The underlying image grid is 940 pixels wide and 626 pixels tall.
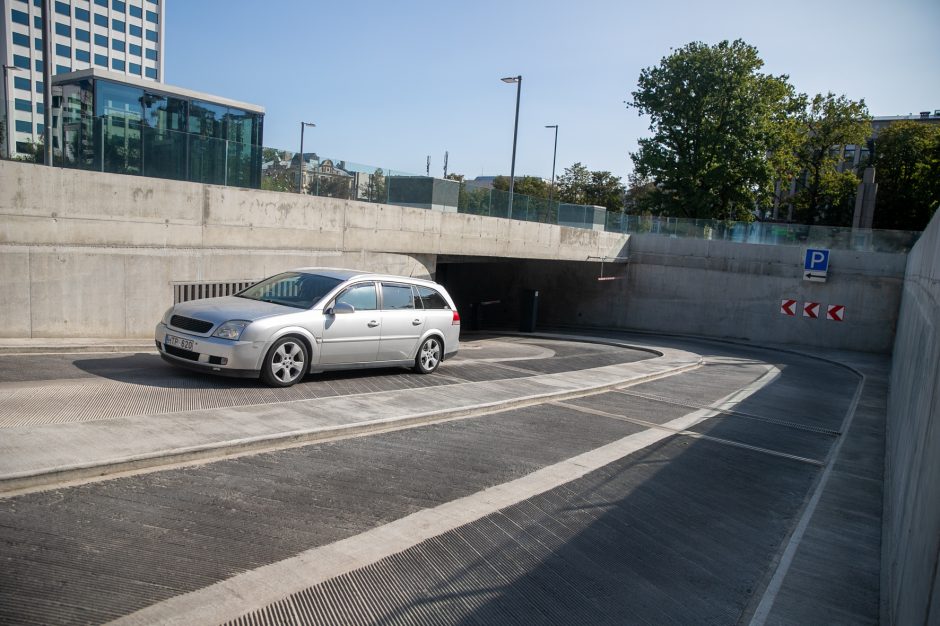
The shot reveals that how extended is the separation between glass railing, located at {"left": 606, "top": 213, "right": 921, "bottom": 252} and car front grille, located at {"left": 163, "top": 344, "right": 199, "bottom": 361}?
81.9 feet

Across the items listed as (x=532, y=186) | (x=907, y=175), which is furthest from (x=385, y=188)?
(x=532, y=186)

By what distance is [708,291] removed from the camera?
31.9 meters

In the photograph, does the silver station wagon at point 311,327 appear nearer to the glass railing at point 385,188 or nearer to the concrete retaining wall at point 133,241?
the concrete retaining wall at point 133,241

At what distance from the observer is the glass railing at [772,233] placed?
28.8m

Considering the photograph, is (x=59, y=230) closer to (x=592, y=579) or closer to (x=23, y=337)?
(x=23, y=337)

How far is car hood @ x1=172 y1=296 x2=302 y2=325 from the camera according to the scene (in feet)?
29.8

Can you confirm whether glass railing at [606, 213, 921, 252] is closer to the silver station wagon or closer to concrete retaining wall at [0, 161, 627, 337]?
concrete retaining wall at [0, 161, 627, 337]

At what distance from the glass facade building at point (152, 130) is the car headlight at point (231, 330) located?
5.08m

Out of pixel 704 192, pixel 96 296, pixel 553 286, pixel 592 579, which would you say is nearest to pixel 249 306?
pixel 96 296

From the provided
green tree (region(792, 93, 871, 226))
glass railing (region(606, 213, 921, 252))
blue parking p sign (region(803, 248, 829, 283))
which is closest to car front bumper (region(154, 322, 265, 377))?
glass railing (region(606, 213, 921, 252))

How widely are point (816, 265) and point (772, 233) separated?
243 centimetres

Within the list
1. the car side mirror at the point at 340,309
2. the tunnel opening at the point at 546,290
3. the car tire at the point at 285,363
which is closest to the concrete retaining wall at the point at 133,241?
the car tire at the point at 285,363

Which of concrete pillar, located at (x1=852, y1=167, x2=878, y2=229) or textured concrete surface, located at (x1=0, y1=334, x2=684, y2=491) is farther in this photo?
concrete pillar, located at (x1=852, y1=167, x2=878, y2=229)

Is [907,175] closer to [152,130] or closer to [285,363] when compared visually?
[152,130]
